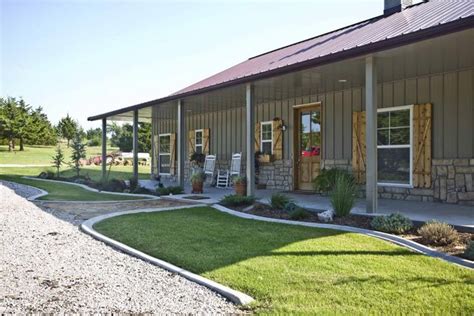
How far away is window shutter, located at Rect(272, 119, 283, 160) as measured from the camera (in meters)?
10.6

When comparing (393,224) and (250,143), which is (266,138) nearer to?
(250,143)

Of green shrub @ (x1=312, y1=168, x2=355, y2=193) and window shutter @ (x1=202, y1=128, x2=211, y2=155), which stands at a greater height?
window shutter @ (x1=202, y1=128, x2=211, y2=155)

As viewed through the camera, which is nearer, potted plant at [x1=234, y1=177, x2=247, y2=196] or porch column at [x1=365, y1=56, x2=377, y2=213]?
porch column at [x1=365, y1=56, x2=377, y2=213]

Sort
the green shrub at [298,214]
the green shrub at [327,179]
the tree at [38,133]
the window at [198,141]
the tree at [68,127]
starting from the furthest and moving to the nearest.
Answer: the tree at [68,127], the tree at [38,133], the window at [198,141], the green shrub at [327,179], the green shrub at [298,214]

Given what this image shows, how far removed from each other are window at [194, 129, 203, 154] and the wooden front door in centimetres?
454

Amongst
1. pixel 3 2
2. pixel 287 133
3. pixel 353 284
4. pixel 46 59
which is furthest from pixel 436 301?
pixel 46 59

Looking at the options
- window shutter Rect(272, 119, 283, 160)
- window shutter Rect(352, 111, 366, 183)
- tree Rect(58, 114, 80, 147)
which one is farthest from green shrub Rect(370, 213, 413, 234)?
tree Rect(58, 114, 80, 147)

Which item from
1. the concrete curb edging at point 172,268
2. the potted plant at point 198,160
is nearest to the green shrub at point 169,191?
the concrete curb edging at point 172,268

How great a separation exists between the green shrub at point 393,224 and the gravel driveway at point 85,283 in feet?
8.94

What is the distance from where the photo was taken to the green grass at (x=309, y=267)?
276 cm

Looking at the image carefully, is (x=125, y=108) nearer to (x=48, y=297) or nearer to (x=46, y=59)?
(x=46, y=59)

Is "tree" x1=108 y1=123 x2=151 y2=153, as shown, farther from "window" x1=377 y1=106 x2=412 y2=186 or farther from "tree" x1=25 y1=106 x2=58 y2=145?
"window" x1=377 y1=106 x2=412 y2=186

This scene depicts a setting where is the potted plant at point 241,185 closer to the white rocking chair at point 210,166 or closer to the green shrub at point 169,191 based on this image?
the green shrub at point 169,191

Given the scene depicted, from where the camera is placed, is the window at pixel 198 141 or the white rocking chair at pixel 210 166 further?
the window at pixel 198 141
